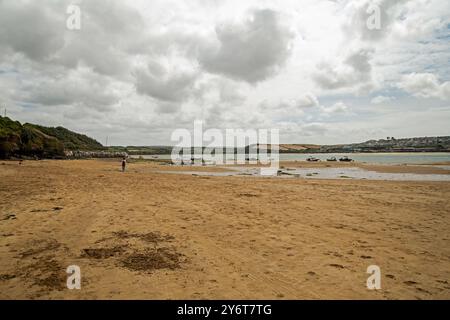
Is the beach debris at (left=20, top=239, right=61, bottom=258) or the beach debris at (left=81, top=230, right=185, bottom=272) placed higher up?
the beach debris at (left=20, top=239, right=61, bottom=258)

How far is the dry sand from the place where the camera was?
5105mm

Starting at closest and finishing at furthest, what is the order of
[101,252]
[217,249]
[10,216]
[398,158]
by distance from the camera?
[101,252], [217,249], [10,216], [398,158]

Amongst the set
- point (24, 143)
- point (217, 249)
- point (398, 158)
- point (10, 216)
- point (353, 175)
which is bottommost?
point (353, 175)

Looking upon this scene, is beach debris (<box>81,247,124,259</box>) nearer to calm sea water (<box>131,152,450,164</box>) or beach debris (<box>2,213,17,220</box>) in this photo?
beach debris (<box>2,213,17,220</box>)

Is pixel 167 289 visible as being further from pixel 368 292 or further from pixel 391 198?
pixel 391 198

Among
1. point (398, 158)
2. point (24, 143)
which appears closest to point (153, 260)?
point (24, 143)

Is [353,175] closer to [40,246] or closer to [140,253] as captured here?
[140,253]

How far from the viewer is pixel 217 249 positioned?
7254mm

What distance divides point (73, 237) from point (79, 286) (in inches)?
125

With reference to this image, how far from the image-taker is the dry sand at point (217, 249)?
5105 millimetres

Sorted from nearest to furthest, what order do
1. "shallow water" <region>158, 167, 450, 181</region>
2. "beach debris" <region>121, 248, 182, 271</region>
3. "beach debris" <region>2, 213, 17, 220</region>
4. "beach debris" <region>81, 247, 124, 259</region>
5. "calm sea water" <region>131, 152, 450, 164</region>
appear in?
"beach debris" <region>121, 248, 182, 271</region>, "beach debris" <region>81, 247, 124, 259</region>, "beach debris" <region>2, 213, 17, 220</region>, "shallow water" <region>158, 167, 450, 181</region>, "calm sea water" <region>131, 152, 450, 164</region>

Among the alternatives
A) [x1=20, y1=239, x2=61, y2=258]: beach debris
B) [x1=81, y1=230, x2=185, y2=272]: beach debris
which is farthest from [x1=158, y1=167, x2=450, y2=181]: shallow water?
[x1=20, y1=239, x2=61, y2=258]: beach debris

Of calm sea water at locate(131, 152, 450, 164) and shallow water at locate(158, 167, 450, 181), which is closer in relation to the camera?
shallow water at locate(158, 167, 450, 181)
